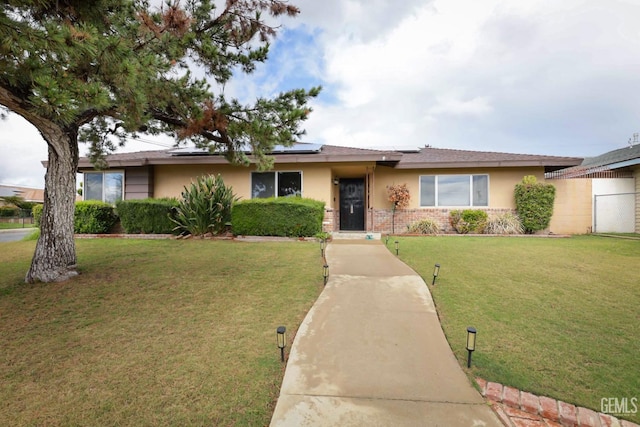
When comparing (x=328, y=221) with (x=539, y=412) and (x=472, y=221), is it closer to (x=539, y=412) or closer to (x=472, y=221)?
(x=472, y=221)

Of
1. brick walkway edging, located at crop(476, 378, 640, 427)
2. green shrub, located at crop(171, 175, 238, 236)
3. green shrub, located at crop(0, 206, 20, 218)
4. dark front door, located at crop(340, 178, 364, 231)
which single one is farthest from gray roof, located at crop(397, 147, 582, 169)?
green shrub, located at crop(0, 206, 20, 218)

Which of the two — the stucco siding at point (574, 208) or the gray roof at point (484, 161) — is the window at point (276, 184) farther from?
the stucco siding at point (574, 208)

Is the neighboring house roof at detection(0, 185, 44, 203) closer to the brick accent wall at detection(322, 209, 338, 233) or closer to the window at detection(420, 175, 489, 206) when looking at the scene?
the brick accent wall at detection(322, 209, 338, 233)

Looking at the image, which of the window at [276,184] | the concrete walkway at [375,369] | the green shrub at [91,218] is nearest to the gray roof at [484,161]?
the window at [276,184]

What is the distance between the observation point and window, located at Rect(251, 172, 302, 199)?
36.8 ft

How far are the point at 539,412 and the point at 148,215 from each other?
10622 millimetres

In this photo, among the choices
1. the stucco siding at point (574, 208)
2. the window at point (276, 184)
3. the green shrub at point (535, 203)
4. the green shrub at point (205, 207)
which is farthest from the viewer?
the stucco siding at point (574, 208)

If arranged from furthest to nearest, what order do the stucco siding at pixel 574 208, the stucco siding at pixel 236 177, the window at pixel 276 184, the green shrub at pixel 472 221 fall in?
the stucco siding at pixel 574 208, the window at pixel 276 184, the stucco siding at pixel 236 177, the green shrub at pixel 472 221

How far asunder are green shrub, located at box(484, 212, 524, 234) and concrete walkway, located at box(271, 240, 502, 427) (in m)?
7.83

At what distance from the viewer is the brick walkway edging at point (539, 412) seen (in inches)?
82.3

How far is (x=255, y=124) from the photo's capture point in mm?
5164

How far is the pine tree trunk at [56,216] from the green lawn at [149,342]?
301 mm

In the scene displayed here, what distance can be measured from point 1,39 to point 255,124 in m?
3.09

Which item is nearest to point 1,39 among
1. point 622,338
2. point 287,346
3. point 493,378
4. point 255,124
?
point 255,124
